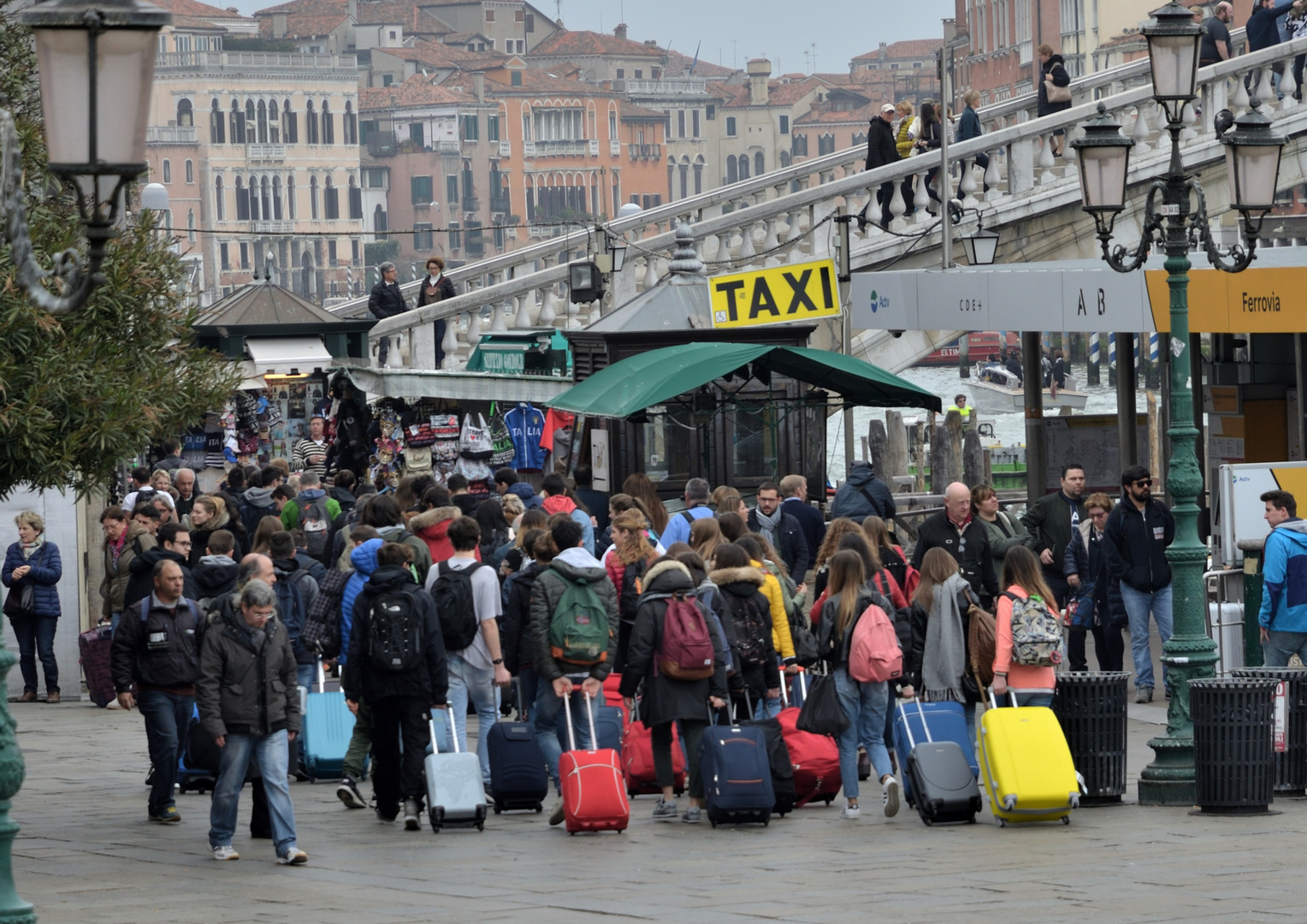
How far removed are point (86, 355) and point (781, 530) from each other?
4.71 m

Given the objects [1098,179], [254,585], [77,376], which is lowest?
[254,585]

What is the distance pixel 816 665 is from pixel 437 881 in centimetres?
329

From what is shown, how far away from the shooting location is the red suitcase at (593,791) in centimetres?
979

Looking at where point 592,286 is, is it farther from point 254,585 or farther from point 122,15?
point 122,15

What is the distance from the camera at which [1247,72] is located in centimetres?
2236

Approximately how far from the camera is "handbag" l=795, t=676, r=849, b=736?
10.2 metres

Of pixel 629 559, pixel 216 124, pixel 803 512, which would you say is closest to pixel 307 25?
pixel 216 124

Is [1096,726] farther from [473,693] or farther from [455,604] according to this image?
[455,604]

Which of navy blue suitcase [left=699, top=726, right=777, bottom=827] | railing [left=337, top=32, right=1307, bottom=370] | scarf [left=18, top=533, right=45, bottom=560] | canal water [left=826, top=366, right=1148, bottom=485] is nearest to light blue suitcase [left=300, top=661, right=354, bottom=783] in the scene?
navy blue suitcase [left=699, top=726, right=777, bottom=827]

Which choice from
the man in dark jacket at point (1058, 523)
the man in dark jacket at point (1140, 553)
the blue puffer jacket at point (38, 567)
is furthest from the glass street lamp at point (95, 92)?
the blue puffer jacket at point (38, 567)

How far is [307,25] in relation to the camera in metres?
152

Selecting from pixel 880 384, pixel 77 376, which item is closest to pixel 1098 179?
pixel 880 384

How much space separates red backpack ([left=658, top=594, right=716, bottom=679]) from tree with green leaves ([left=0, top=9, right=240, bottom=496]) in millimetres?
2676

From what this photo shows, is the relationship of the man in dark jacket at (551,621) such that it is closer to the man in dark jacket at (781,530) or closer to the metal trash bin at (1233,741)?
the metal trash bin at (1233,741)
